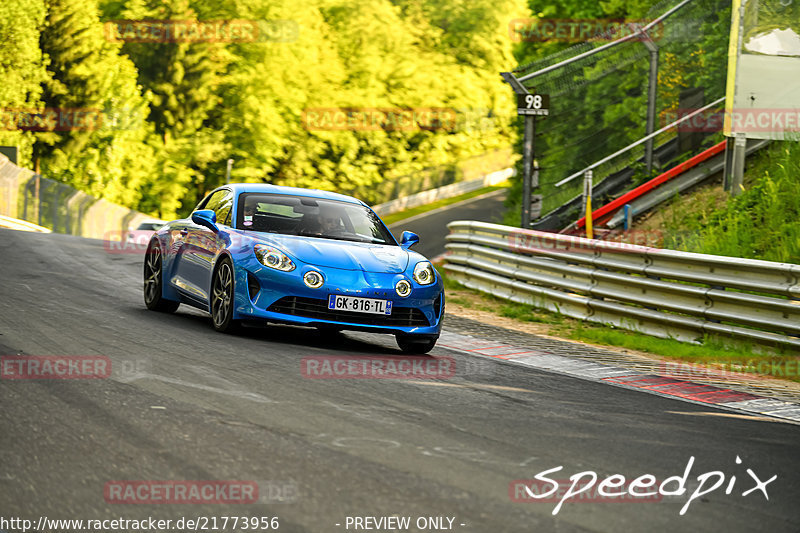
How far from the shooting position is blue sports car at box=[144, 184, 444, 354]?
878 centimetres

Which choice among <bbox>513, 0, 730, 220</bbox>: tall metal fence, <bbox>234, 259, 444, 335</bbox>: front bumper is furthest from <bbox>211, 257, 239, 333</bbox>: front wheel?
<bbox>513, 0, 730, 220</bbox>: tall metal fence

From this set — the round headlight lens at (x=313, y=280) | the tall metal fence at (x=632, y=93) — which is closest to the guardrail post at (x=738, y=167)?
the tall metal fence at (x=632, y=93)

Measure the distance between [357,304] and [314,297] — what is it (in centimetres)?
36

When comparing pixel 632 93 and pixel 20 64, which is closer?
pixel 632 93

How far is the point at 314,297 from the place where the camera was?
8750mm

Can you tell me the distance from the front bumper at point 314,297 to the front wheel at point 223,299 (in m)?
0.15

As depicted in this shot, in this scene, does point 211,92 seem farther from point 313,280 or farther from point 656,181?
point 313,280

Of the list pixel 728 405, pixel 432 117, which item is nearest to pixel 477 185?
pixel 432 117

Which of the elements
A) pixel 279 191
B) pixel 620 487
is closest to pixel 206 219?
pixel 279 191

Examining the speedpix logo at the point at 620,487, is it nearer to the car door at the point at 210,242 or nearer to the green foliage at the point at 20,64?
the car door at the point at 210,242

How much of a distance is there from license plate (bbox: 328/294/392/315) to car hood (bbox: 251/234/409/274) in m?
0.29

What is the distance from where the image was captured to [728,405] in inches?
300

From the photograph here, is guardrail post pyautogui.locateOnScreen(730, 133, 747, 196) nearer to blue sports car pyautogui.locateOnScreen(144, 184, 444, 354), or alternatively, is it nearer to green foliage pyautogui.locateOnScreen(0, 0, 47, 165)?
blue sports car pyautogui.locateOnScreen(144, 184, 444, 354)

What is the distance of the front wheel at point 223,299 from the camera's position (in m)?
9.05
